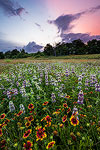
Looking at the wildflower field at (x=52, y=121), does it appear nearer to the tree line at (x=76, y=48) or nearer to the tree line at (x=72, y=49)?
the tree line at (x=72, y=49)

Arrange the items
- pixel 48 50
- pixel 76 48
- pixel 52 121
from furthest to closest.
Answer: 1. pixel 48 50
2. pixel 76 48
3. pixel 52 121

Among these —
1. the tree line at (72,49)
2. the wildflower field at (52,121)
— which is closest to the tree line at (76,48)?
the tree line at (72,49)

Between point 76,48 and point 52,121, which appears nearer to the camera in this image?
point 52,121

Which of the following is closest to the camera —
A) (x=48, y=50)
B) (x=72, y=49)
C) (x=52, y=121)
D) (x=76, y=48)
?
(x=52, y=121)

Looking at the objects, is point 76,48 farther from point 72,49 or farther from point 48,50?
point 48,50

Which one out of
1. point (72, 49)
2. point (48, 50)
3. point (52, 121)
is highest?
point (48, 50)

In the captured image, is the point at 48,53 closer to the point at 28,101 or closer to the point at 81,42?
the point at 81,42

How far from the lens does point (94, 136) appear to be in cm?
142

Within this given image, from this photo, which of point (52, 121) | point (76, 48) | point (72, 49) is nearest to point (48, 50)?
point (72, 49)

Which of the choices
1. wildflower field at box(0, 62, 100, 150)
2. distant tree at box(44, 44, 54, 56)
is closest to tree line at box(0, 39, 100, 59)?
distant tree at box(44, 44, 54, 56)

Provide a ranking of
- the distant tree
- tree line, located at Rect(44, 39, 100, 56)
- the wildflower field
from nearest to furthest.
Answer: the wildflower field
tree line, located at Rect(44, 39, 100, 56)
the distant tree

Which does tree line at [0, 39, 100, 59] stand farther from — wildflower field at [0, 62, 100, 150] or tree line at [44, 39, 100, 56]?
wildflower field at [0, 62, 100, 150]

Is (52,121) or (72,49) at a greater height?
(72,49)

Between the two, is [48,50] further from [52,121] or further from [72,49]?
[52,121]
